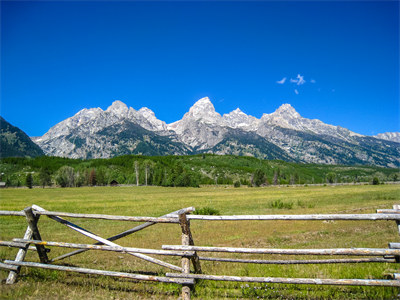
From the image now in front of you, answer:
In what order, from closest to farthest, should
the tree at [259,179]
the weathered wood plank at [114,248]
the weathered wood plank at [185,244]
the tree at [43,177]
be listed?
the weathered wood plank at [185,244]
the weathered wood plank at [114,248]
the tree at [43,177]
the tree at [259,179]

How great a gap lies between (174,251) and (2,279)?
17.7 feet

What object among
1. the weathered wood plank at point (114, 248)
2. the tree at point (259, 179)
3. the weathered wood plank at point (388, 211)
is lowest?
the tree at point (259, 179)

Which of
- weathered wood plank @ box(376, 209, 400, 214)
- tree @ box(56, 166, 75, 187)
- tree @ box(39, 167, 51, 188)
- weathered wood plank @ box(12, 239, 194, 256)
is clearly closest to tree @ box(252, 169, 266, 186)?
tree @ box(56, 166, 75, 187)

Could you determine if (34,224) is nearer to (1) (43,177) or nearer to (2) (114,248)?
(2) (114,248)

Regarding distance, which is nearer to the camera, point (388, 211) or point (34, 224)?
point (388, 211)

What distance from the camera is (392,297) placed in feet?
19.7

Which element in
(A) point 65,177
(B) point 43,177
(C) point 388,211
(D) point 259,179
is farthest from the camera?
(D) point 259,179

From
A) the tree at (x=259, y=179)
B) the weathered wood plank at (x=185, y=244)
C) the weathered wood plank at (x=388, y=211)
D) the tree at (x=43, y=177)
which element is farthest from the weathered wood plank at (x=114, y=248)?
the tree at (x=259, y=179)

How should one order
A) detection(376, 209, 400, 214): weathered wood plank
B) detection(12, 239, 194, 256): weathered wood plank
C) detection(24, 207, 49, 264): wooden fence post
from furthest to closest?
detection(24, 207, 49, 264): wooden fence post → detection(12, 239, 194, 256): weathered wood plank → detection(376, 209, 400, 214): weathered wood plank

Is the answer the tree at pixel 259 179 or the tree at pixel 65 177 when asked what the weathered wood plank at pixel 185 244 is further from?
the tree at pixel 259 179

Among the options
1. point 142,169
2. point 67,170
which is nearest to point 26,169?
point 67,170

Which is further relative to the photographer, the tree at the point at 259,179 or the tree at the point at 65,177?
the tree at the point at 259,179

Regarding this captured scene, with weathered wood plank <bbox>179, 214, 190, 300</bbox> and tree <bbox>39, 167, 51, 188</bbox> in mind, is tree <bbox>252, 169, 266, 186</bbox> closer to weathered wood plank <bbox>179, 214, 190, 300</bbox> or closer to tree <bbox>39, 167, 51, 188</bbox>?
tree <bbox>39, 167, 51, 188</bbox>

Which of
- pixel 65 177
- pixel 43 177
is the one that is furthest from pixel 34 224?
pixel 65 177
